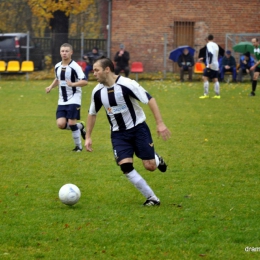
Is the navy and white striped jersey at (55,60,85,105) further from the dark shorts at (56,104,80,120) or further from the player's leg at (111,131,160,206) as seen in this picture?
the player's leg at (111,131,160,206)

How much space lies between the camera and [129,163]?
7.17 m

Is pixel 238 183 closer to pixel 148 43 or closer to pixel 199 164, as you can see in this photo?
pixel 199 164

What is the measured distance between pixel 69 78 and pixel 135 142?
4.28 meters

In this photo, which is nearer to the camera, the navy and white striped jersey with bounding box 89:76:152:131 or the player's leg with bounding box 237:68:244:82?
the navy and white striped jersey with bounding box 89:76:152:131

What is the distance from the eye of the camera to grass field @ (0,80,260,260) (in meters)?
5.77

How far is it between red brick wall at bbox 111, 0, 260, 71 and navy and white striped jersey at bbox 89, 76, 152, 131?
24867 mm

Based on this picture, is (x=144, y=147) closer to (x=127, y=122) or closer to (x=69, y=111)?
(x=127, y=122)

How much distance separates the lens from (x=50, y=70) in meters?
32.0

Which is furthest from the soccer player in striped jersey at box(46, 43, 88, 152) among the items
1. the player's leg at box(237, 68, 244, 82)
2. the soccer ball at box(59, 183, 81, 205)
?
the player's leg at box(237, 68, 244, 82)

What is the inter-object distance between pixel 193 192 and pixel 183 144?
419 centimetres

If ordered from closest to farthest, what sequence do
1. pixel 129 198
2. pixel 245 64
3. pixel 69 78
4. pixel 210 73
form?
pixel 129 198 → pixel 69 78 → pixel 210 73 → pixel 245 64

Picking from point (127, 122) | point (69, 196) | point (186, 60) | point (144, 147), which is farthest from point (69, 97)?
point (186, 60)

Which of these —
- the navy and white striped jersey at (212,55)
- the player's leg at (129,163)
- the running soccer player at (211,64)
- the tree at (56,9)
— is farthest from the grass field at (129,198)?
the tree at (56,9)

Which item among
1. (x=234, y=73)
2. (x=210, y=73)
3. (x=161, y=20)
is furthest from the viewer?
(x=161, y=20)
